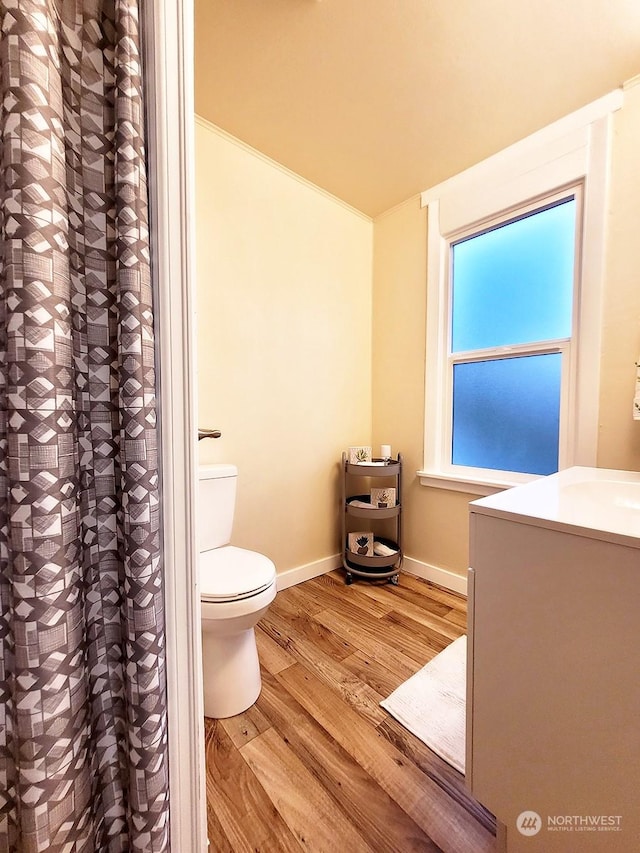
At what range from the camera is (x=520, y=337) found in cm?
186

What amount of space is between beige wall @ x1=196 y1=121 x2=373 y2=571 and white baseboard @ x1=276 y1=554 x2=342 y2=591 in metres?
0.05

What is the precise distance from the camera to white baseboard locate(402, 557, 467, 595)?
6.54ft

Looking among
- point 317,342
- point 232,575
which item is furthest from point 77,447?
point 317,342

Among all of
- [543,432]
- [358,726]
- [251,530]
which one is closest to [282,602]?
[251,530]

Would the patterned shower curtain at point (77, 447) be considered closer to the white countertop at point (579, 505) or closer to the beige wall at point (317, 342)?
the white countertop at point (579, 505)

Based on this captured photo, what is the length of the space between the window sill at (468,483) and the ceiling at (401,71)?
5.68 ft

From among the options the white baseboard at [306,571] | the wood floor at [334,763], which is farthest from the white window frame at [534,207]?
the wood floor at [334,763]

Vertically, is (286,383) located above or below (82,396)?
above

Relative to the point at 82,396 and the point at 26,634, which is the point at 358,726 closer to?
the point at 26,634

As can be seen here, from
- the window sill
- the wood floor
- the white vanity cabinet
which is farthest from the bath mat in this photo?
the window sill

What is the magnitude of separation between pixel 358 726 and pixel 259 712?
1.15ft

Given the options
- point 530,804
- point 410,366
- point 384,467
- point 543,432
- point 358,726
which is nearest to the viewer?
point 530,804

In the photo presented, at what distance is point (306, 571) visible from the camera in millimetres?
2146

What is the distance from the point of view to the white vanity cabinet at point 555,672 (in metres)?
0.65
